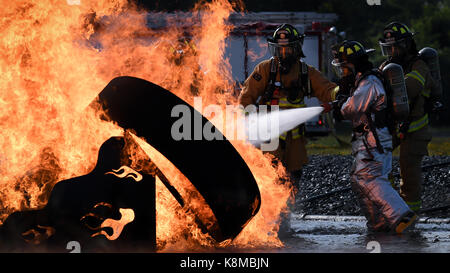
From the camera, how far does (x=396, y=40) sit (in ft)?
24.7

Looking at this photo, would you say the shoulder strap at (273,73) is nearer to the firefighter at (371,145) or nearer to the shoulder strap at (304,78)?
the shoulder strap at (304,78)

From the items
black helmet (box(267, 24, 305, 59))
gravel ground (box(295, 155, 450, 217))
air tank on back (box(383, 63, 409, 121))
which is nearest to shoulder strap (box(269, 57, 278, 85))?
black helmet (box(267, 24, 305, 59))

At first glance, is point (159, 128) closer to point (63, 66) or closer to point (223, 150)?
point (223, 150)

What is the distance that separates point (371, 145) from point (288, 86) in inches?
44.0

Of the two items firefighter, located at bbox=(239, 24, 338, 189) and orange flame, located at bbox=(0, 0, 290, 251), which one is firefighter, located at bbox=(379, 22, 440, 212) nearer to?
firefighter, located at bbox=(239, 24, 338, 189)

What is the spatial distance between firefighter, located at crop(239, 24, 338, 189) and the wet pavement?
2.03 feet

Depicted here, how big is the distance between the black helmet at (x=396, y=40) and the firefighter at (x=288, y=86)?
0.88 meters

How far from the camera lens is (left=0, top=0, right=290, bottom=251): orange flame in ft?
19.1

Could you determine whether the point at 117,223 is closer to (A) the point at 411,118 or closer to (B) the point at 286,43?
(B) the point at 286,43

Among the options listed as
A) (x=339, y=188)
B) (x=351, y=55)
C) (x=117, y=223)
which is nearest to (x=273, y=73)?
(x=351, y=55)

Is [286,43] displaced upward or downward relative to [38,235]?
upward

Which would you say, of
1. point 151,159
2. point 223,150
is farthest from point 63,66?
point 223,150
